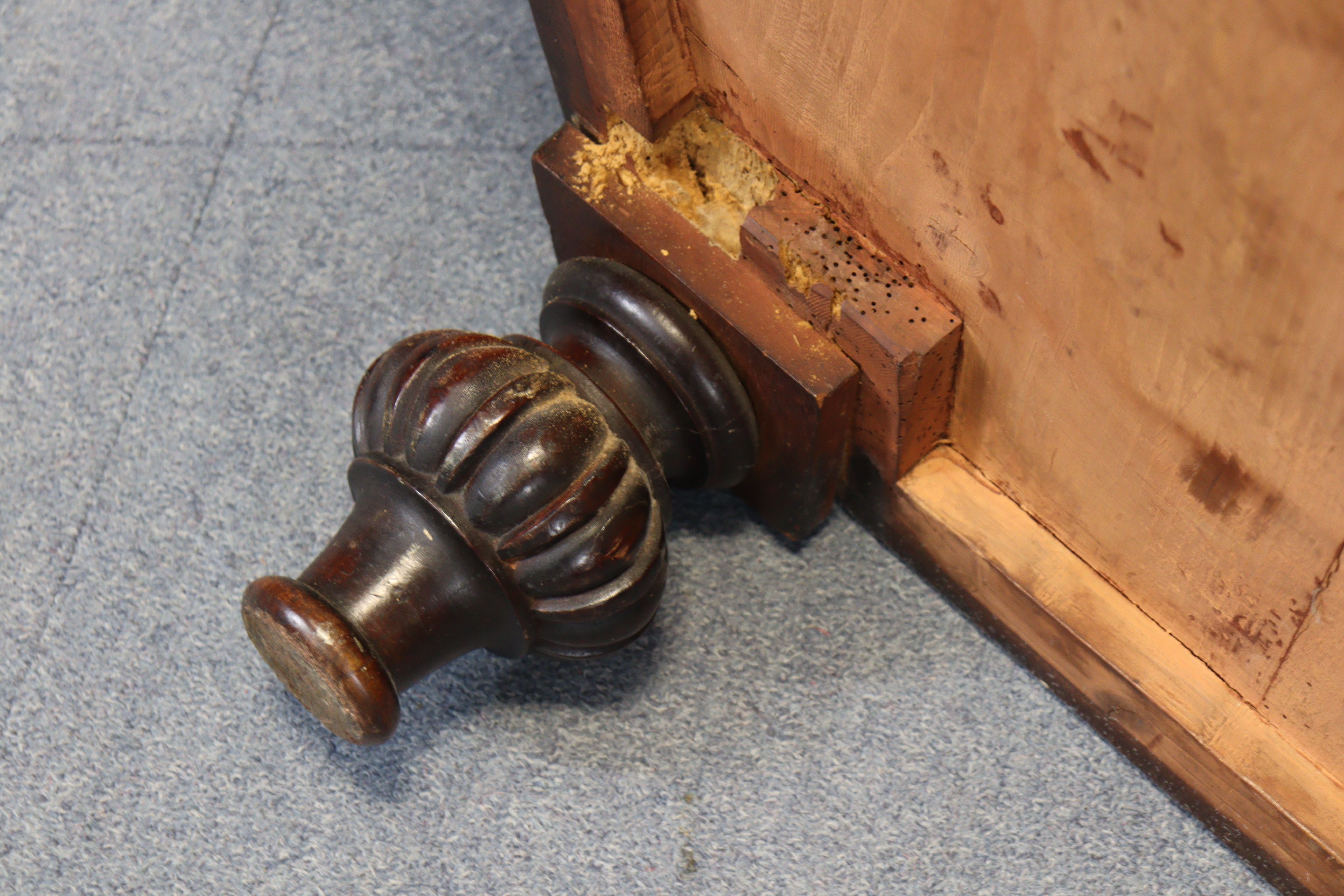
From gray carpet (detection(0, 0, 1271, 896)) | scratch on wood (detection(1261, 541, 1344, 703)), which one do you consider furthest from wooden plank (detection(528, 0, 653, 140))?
scratch on wood (detection(1261, 541, 1344, 703))

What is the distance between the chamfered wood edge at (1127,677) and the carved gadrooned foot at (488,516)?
0.58 ft

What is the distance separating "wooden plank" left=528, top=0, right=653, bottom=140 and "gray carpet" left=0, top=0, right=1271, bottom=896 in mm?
262

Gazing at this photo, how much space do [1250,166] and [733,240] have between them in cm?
41

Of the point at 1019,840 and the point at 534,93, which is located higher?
the point at 534,93

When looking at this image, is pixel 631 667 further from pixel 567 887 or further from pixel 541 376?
pixel 541 376

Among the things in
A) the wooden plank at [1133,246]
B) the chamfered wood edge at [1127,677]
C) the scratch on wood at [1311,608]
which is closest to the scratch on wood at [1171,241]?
the wooden plank at [1133,246]

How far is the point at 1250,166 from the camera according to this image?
0.56 metres

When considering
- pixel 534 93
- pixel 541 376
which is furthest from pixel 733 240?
pixel 534 93

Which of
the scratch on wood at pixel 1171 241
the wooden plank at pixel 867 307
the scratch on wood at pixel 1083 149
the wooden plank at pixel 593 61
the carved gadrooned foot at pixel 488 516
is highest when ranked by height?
the scratch on wood at pixel 1083 149

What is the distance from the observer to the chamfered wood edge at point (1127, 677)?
2.71 ft

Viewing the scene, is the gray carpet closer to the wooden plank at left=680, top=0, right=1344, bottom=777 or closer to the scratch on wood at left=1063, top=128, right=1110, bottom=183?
the wooden plank at left=680, top=0, right=1344, bottom=777

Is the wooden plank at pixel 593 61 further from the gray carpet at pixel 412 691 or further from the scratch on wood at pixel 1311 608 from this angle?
the scratch on wood at pixel 1311 608

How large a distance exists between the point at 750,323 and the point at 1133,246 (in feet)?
0.92

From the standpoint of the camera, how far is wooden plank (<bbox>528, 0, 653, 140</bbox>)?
842mm
